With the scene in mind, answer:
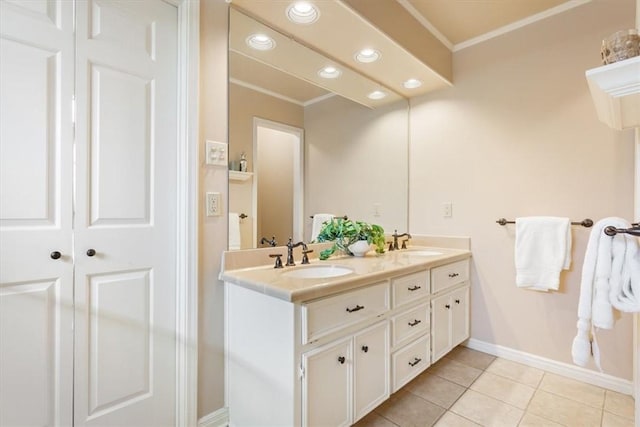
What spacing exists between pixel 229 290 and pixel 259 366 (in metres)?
0.38

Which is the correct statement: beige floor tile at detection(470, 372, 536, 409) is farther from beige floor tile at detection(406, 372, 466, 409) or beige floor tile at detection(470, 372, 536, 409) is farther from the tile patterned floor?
beige floor tile at detection(406, 372, 466, 409)

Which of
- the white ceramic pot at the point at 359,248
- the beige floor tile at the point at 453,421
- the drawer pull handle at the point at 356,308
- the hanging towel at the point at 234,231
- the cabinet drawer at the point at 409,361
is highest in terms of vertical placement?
the hanging towel at the point at 234,231

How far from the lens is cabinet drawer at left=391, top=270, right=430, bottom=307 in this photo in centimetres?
167

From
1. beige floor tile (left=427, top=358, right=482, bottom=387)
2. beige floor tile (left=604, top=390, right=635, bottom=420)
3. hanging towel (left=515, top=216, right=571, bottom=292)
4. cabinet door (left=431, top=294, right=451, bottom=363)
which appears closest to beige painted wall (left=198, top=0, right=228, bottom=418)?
cabinet door (left=431, top=294, right=451, bottom=363)

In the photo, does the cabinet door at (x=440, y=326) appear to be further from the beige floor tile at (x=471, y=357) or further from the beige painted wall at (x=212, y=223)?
the beige painted wall at (x=212, y=223)

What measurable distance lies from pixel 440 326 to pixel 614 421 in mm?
911

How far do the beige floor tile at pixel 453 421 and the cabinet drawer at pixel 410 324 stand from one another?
41 cm

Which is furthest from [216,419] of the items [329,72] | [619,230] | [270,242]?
[329,72]

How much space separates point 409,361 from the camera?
1.77m

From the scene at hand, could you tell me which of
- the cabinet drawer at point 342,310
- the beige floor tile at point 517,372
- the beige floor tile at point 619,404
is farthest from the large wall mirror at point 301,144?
the beige floor tile at point 619,404

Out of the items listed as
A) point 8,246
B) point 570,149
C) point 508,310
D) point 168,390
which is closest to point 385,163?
point 570,149

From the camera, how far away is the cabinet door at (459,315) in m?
2.21

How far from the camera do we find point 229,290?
153 cm

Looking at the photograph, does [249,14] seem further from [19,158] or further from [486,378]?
[486,378]
